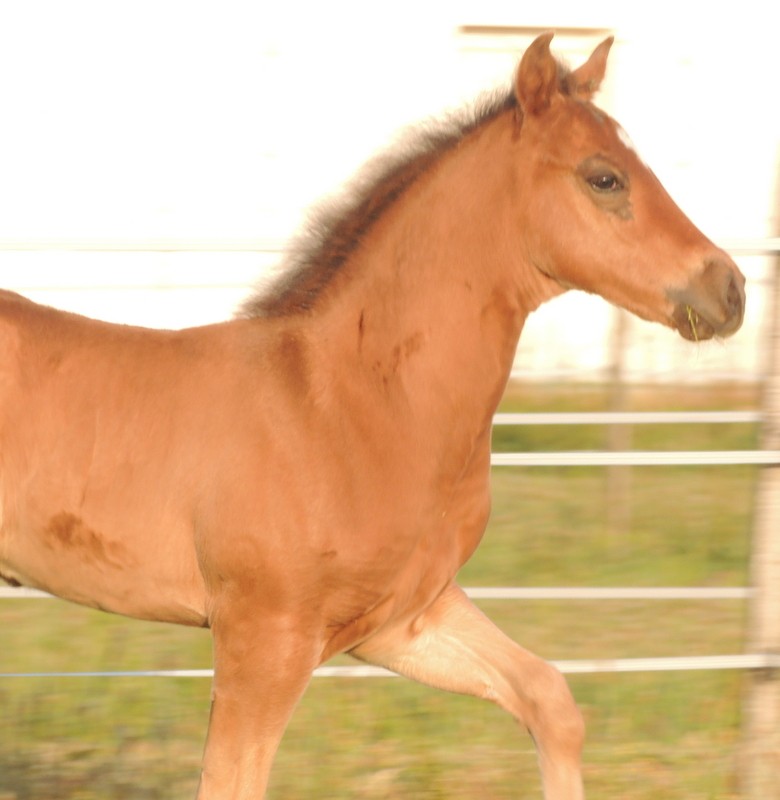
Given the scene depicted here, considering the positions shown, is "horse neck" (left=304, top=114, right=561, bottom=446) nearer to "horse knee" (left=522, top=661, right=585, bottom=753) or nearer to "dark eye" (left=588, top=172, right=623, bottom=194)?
"dark eye" (left=588, top=172, right=623, bottom=194)

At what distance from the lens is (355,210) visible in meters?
3.36

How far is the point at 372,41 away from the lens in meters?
8.00

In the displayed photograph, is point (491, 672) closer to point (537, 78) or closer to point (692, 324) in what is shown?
point (692, 324)

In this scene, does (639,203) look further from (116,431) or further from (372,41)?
(372,41)

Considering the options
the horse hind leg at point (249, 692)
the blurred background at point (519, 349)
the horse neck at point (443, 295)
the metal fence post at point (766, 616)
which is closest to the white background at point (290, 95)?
the blurred background at point (519, 349)

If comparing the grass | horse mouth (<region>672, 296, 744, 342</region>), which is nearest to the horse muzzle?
horse mouth (<region>672, 296, 744, 342</region>)

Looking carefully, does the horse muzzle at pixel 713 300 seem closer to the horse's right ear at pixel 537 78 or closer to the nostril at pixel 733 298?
the nostril at pixel 733 298

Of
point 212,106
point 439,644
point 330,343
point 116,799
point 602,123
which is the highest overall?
point 212,106

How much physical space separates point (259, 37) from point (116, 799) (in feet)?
16.2

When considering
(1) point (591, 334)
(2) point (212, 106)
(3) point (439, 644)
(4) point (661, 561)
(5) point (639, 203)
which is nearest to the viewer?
(5) point (639, 203)

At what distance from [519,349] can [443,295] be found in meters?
2.24

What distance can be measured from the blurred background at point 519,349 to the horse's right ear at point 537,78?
0.70 meters

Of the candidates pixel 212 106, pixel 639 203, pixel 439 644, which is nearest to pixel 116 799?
pixel 439 644

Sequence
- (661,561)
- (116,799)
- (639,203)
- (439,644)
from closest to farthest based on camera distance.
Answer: (639,203) → (439,644) → (116,799) → (661,561)
